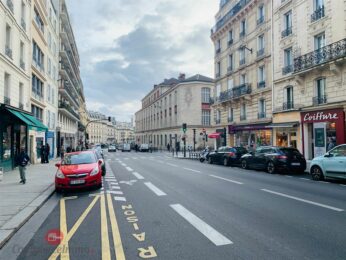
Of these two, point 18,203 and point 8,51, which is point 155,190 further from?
point 8,51

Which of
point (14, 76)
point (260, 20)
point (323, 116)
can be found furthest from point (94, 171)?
point (260, 20)

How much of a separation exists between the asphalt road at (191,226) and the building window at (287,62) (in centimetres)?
1673

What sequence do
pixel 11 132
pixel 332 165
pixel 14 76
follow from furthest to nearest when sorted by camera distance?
Result: pixel 14 76
pixel 11 132
pixel 332 165

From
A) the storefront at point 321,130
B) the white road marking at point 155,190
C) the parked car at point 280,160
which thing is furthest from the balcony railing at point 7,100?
the storefront at point 321,130

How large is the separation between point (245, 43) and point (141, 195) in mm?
25891

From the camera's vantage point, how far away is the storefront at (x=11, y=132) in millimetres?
15744

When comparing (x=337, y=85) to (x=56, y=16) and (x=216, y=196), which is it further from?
(x=56, y=16)

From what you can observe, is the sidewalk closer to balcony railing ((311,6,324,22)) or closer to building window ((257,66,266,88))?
balcony railing ((311,6,324,22))

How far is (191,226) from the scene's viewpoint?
18.4 feet

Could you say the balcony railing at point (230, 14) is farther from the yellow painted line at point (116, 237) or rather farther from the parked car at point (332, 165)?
the yellow painted line at point (116, 237)

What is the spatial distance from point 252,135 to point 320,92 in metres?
9.63

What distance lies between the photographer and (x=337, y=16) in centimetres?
1880

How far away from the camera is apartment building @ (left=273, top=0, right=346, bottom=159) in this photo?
61.3 ft

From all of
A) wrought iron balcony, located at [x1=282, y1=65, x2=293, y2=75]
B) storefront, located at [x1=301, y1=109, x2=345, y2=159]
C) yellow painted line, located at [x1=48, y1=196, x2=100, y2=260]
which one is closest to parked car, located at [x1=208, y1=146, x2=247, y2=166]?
storefront, located at [x1=301, y1=109, x2=345, y2=159]
